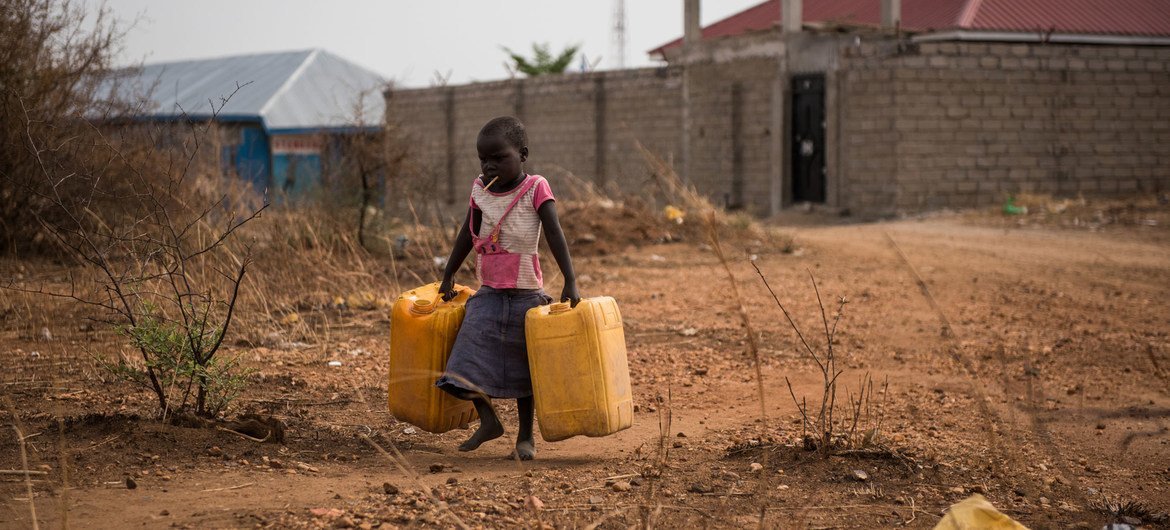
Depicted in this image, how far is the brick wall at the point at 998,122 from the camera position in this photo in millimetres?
16469

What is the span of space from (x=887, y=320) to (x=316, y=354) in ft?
12.6

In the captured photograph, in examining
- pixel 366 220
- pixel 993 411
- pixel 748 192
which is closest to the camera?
pixel 993 411

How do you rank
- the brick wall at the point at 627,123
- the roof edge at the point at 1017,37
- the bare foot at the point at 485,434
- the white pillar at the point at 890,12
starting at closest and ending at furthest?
the bare foot at the point at 485,434, the roof edge at the point at 1017,37, the white pillar at the point at 890,12, the brick wall at the point at 627,123

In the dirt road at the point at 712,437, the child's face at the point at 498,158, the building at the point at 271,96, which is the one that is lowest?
the dirt road at the point at 712,437

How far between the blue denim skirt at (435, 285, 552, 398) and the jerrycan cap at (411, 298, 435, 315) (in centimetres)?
16

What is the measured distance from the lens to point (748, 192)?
61.4 ft

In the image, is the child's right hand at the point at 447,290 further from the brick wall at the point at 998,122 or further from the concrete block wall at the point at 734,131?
the concrete block wall at the point at 734,131

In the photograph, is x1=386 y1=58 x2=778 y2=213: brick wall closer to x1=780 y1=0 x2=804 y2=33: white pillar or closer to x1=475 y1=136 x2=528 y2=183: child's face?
x1=780 y1=0 x2=804 y2=33: white pillar

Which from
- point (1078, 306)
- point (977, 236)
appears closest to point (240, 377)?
point (1078, 306)

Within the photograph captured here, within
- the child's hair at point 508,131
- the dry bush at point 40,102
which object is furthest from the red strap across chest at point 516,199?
the dry bush at point 40,102

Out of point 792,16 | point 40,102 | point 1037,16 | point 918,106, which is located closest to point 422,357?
point 40,102

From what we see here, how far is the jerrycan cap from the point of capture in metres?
4.09

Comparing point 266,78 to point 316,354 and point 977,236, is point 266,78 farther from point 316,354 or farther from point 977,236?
point 316,354

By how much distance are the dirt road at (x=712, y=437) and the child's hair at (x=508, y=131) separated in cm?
113
